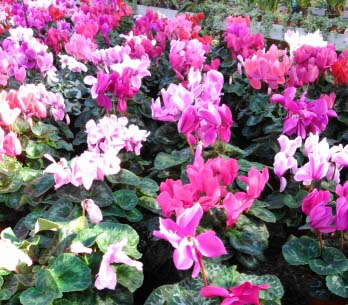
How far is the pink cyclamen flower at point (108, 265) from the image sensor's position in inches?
54.1

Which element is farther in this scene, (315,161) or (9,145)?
(9,145)

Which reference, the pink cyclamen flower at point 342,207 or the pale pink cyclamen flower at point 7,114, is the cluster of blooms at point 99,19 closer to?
the pale pink cyclamen flower at point 7,114

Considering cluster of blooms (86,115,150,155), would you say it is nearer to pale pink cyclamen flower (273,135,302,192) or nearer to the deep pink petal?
pale pink cyclamen flower (273,135,302,192)

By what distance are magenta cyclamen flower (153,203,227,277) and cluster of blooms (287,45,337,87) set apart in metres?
1.77

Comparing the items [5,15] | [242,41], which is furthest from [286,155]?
[5,15]

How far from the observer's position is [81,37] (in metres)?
3.74

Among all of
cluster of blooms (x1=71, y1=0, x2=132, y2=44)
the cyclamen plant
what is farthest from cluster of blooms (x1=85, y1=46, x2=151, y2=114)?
cluster of blooms (x1=71, y1=0, x2=132, y2=44)

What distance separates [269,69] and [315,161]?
3.99 ft

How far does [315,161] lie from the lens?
173 cm

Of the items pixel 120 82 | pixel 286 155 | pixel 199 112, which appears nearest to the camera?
pixel 286 155

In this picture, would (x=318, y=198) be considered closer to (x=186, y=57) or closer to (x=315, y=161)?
(x=315, y=161)

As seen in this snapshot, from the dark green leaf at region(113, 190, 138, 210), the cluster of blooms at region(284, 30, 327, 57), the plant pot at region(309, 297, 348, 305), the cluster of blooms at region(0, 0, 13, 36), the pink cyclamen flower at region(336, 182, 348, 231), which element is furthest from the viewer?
the cluster of blooms at region(0, 0, 13, 36)

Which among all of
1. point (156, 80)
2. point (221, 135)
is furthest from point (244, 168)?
point (156, 80)

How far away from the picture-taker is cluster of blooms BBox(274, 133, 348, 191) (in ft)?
5.69
